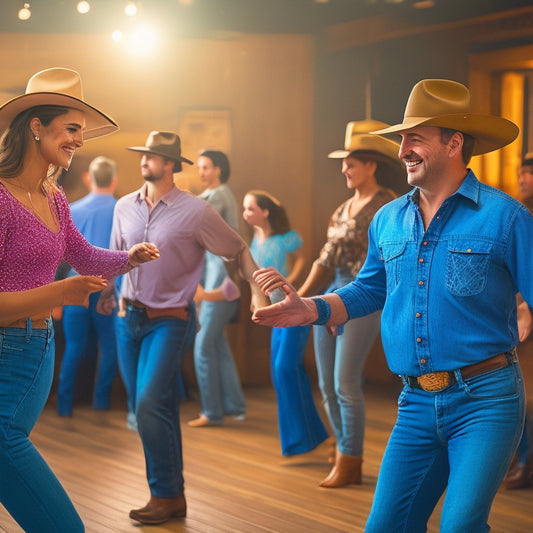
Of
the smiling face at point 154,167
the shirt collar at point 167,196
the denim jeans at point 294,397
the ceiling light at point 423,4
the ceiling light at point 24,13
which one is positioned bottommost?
the denim jeans at point 294,397

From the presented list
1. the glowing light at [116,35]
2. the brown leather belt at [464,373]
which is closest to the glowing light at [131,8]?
the glowing light at [116,35]

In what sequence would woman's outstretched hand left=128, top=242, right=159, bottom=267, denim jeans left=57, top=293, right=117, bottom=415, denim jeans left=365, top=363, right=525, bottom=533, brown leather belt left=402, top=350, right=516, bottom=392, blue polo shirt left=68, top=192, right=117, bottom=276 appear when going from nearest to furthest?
denim jeans left=365, top=363, right=525, bottom=533 < brown leather belt left=402, top=350, right=516, bottom=392 < woman's outstretched hand left=128, top=242, right=159, bottom=267 < blue polo shirt left=68, top=192, right=117, bottom=276 < denim jeans left=57, top=293, right=117, bottom=415

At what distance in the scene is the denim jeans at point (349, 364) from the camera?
14.5 feet

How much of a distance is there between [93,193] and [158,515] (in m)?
2.82

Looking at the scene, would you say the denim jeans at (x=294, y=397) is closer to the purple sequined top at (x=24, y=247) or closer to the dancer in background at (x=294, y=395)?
the dancer in background at (x=294, y=395)

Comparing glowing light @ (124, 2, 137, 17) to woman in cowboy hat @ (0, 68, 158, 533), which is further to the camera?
glowing light @ (124, 2, 137, 17)

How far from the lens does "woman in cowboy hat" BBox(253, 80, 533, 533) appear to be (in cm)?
229

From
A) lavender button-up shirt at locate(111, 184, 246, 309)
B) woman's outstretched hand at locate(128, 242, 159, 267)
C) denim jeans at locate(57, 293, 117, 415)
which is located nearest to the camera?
woman's outstretched hand at locate(128, 242, 159, 267)

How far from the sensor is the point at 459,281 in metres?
2.38

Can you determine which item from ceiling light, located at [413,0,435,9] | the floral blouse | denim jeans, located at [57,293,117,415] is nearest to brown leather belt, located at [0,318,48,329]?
the floral blouse

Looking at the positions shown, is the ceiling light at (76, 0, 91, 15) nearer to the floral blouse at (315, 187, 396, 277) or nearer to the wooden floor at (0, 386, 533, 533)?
the wooden floor at (0, 386, 533, 533)

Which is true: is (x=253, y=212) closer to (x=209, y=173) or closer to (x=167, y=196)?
(x=209, y=173)

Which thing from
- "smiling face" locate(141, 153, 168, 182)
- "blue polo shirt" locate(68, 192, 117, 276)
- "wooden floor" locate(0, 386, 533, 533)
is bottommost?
"wooden floor" locate(0, 386, 533, 533)

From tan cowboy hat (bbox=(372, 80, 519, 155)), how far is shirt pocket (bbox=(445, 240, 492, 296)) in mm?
366
